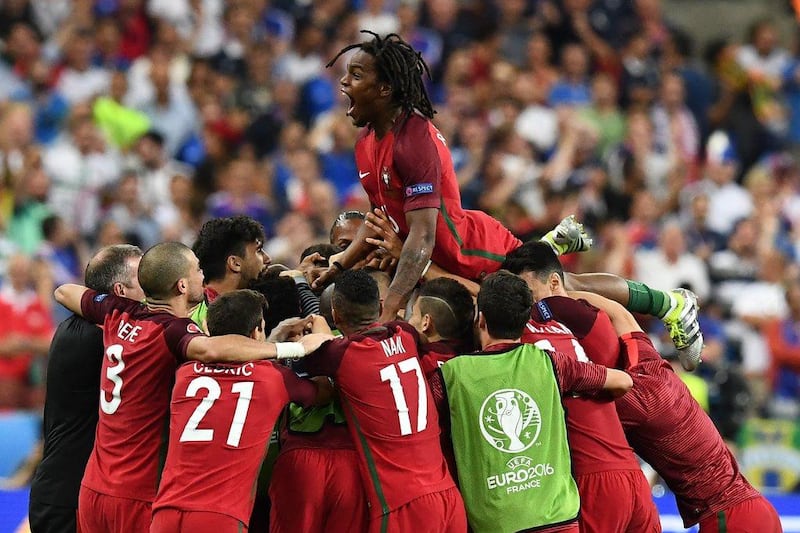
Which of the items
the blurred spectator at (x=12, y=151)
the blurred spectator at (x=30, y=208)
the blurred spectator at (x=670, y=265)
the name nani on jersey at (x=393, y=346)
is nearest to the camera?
the name nani on jersey at (x=393, y=346)

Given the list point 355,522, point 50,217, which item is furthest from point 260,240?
point 50,217

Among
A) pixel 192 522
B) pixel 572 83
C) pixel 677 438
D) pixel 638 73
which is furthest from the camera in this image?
pixel 638 73

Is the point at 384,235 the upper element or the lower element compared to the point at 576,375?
upper

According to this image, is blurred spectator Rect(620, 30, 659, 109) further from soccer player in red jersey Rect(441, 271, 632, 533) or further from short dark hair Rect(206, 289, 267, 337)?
short dark hair Rect(206, 289, 267, 337)

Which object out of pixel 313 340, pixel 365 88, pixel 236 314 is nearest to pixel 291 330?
pixel 313 340

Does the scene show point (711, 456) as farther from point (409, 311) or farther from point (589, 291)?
point (409, 311)

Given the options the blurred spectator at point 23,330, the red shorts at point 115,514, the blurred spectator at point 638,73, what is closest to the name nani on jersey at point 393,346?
the red shorts at point 115,514

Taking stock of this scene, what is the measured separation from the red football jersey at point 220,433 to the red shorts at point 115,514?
0.42 m

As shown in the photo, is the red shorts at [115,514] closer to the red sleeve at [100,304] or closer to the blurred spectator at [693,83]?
the red sleeve at [100,304]

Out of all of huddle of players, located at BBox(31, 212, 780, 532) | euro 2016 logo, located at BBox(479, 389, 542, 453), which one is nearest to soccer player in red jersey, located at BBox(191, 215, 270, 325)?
huddle of players, located at BBox(31, 212, 780, 532)

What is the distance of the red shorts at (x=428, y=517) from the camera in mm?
6680

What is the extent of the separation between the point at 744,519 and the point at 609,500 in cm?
99

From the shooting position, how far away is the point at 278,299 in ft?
25.4

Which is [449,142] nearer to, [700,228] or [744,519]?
[700,228]
